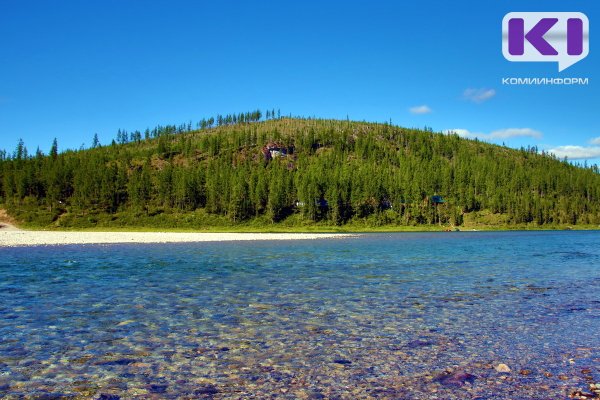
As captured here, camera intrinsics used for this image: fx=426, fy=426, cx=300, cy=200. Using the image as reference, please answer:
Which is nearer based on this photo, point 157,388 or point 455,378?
point 157,388

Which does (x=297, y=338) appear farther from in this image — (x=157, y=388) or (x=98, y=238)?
A: (x=98, y=238)

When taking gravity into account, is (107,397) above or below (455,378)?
above

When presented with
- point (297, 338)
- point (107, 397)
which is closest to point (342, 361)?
point (297, 338)

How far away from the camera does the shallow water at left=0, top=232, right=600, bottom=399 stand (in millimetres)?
10016

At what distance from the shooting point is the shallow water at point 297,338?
10.0m

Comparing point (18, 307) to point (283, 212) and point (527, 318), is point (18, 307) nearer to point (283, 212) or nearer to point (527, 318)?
point (527, 318)

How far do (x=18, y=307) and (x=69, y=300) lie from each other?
89.2 inches

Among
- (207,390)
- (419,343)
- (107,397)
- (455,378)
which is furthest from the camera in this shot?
(419,343)

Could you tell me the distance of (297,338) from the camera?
552 inches

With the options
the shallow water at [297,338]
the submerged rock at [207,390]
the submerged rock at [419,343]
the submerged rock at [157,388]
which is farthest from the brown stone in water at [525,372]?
the submerged rock at [157,388]

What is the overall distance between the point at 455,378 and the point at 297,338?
17.3 feet

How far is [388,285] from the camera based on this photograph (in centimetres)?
2539

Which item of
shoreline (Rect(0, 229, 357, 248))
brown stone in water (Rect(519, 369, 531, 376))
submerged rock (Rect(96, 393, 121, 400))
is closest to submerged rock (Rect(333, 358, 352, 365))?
brown stone in water (Rect(519, 369, 531, 376))

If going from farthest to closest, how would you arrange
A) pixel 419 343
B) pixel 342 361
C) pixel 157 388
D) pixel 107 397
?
pixel 419 343
pixel 342 361
pixel 157 388
pixel 107 397
